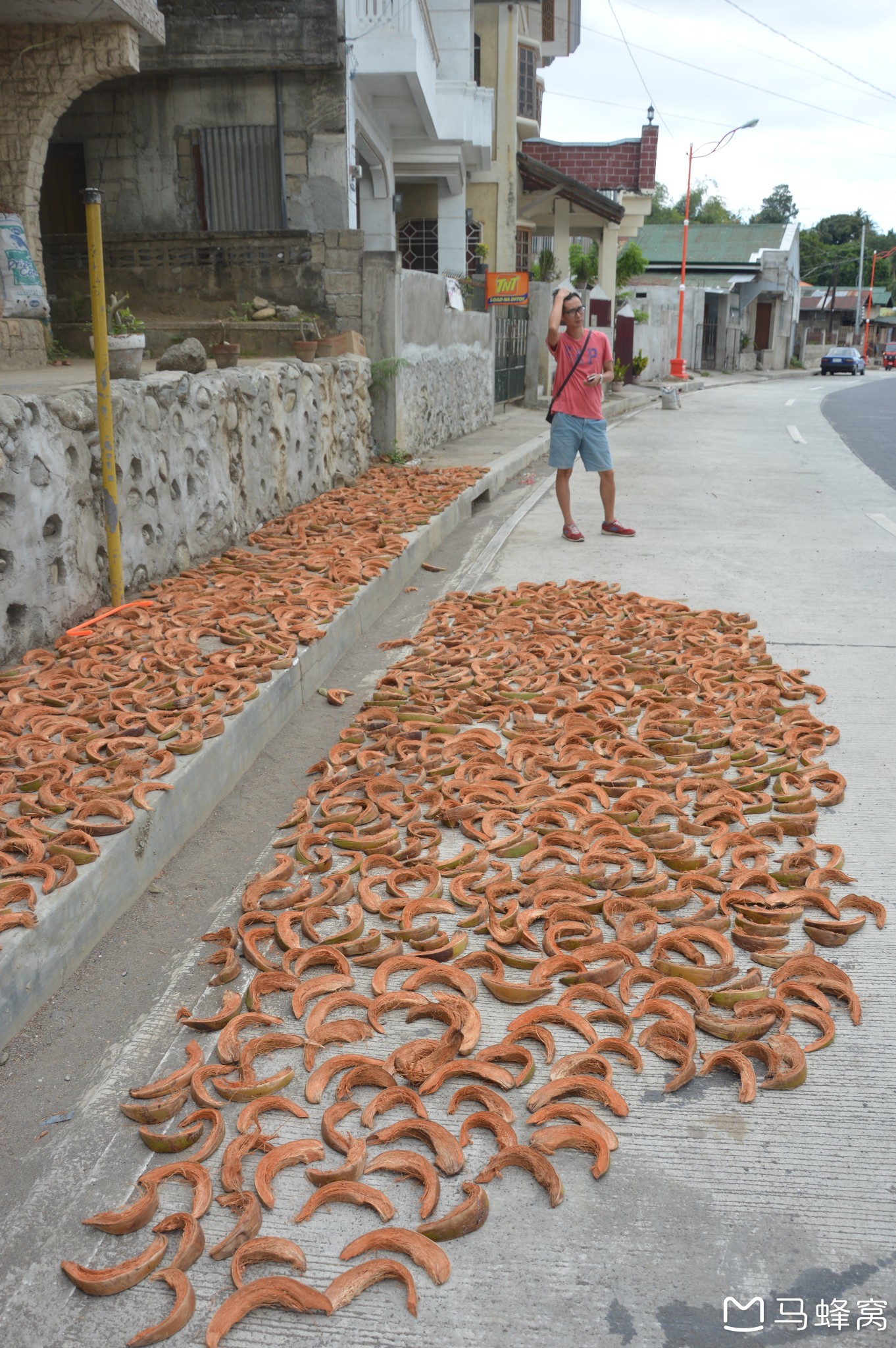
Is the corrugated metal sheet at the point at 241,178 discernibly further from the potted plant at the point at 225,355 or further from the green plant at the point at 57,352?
the potted plant at the point at 225,355

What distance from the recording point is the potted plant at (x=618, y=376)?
31492mm

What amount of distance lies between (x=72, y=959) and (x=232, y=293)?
1270cm

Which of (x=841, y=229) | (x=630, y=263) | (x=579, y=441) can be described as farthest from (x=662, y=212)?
(x=579, y=441)

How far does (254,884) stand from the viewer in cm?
355

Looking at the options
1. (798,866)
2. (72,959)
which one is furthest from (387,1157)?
(798,866)

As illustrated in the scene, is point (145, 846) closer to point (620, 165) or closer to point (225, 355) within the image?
point (225, 355)

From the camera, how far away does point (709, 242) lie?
5519 centimetres

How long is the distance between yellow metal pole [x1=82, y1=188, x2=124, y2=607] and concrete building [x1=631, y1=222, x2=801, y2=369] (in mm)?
44883

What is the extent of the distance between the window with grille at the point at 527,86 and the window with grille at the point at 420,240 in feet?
19.6

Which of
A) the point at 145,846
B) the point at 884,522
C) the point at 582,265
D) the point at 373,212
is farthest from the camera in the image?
the point at 582,265

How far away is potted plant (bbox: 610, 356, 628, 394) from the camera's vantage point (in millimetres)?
31492

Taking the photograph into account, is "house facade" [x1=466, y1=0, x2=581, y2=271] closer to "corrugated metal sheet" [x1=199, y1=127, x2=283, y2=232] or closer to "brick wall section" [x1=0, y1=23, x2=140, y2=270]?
"corrugated metal sheet" [x1=199, y1=127, x2=283, y2=232]

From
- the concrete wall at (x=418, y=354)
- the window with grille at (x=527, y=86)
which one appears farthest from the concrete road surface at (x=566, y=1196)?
the window with grille at (x=527, y=86)

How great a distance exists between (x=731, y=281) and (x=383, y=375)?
43621 mm
